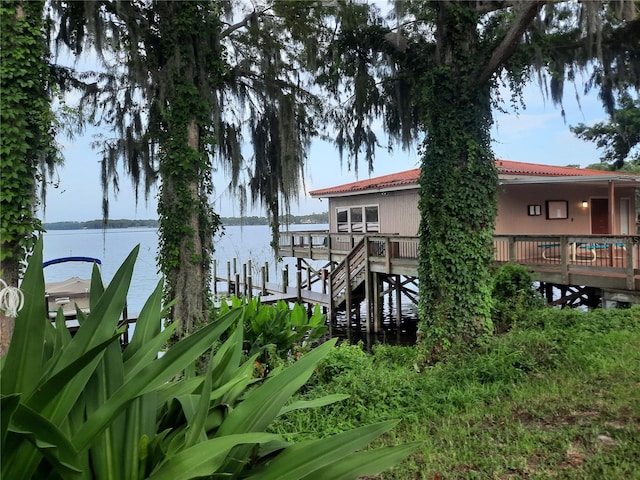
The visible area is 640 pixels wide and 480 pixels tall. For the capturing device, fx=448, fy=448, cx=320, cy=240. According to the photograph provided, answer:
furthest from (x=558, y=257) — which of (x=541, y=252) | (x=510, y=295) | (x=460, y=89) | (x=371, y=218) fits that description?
(x=371, y=218)

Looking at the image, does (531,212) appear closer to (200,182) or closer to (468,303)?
(468,303)

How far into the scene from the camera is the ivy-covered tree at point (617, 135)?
16500 millimetres

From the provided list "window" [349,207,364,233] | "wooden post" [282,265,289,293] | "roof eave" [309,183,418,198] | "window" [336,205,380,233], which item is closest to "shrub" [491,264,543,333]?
"roof eave" [309,183,418,198]

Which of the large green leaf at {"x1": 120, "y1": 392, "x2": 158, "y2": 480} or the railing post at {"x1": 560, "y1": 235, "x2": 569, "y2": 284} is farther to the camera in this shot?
the railing post at {"x1": 560, "y1": 235, "x2": 569, "y2": 284}

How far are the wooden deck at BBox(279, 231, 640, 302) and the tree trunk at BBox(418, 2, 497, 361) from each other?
10.3 ft

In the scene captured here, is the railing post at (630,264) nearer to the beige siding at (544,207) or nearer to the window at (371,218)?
the beige siding at (544,207)

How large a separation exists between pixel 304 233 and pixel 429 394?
1442 cm

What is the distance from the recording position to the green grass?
2.72m

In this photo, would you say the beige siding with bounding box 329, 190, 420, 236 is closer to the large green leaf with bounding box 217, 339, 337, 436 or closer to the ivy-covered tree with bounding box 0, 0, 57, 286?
the ivy-covered tree with bounding box 0, 0, 57, 286

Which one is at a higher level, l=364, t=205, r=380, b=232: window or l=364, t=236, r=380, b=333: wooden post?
l=364, t=205, r=380, b=232: window

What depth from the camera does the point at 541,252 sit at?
11797 millimetres

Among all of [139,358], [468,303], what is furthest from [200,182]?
[139,358]

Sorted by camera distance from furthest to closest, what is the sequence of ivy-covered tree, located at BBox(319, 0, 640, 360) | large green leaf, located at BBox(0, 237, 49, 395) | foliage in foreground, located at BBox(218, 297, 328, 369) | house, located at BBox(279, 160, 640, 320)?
house, located at BBox(279, 160, 640, 320), ivy-covered tree, located at BBox(319, 0, 640, 360), foliage in foreground, located at BBox(218, 297, 328, 369), large green leaf, located at BBox(0, 237, 49, 395)

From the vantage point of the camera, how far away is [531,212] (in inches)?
559
